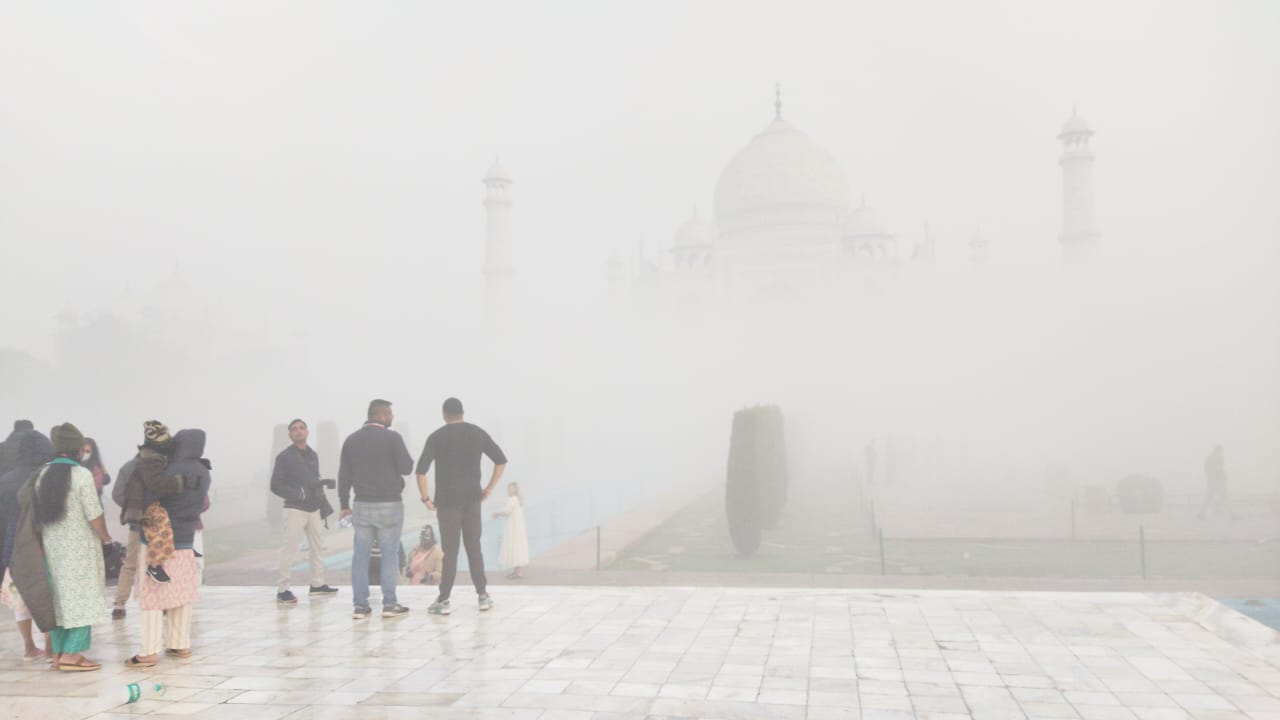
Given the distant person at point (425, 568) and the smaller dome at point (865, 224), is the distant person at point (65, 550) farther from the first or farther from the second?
the smaller dome at point (865, 224)

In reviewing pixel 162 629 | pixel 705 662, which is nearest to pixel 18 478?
pixel 162 629

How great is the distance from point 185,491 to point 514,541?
508 cm

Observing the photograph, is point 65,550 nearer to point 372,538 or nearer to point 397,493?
point 372,538

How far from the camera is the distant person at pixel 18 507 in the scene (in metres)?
5.48

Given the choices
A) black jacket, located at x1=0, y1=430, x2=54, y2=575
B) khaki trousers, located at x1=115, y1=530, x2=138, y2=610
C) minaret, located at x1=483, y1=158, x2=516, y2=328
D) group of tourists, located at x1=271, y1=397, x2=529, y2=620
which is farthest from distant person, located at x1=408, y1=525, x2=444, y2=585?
minaret, located at x1=483, y1=158, x2=516, y2=328

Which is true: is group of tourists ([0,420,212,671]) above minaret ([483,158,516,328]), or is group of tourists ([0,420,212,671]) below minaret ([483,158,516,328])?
below

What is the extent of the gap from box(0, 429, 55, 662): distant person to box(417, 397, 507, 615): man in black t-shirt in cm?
218

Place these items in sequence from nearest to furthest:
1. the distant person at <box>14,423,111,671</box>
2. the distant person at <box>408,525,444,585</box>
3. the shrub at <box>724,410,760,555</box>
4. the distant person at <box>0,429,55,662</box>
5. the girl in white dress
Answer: the distant person at <box>14,423,111,671</box> < the distant person at <box>0,429,55,662</box> < the distant person at <box>408,525,444,585</box> < the girl in white dress < the shrub at <box>724,410,760,555</box>

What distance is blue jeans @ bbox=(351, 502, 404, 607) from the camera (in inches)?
258

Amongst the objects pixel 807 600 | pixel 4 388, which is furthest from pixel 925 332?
pixel 807 600

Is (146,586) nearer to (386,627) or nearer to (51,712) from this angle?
(51,712)

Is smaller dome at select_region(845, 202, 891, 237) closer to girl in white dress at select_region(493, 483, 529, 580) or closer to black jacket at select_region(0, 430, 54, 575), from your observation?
girl in white dress at select_region(493, 483, 529, 580)

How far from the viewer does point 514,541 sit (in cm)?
1033

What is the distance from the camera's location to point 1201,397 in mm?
43812
